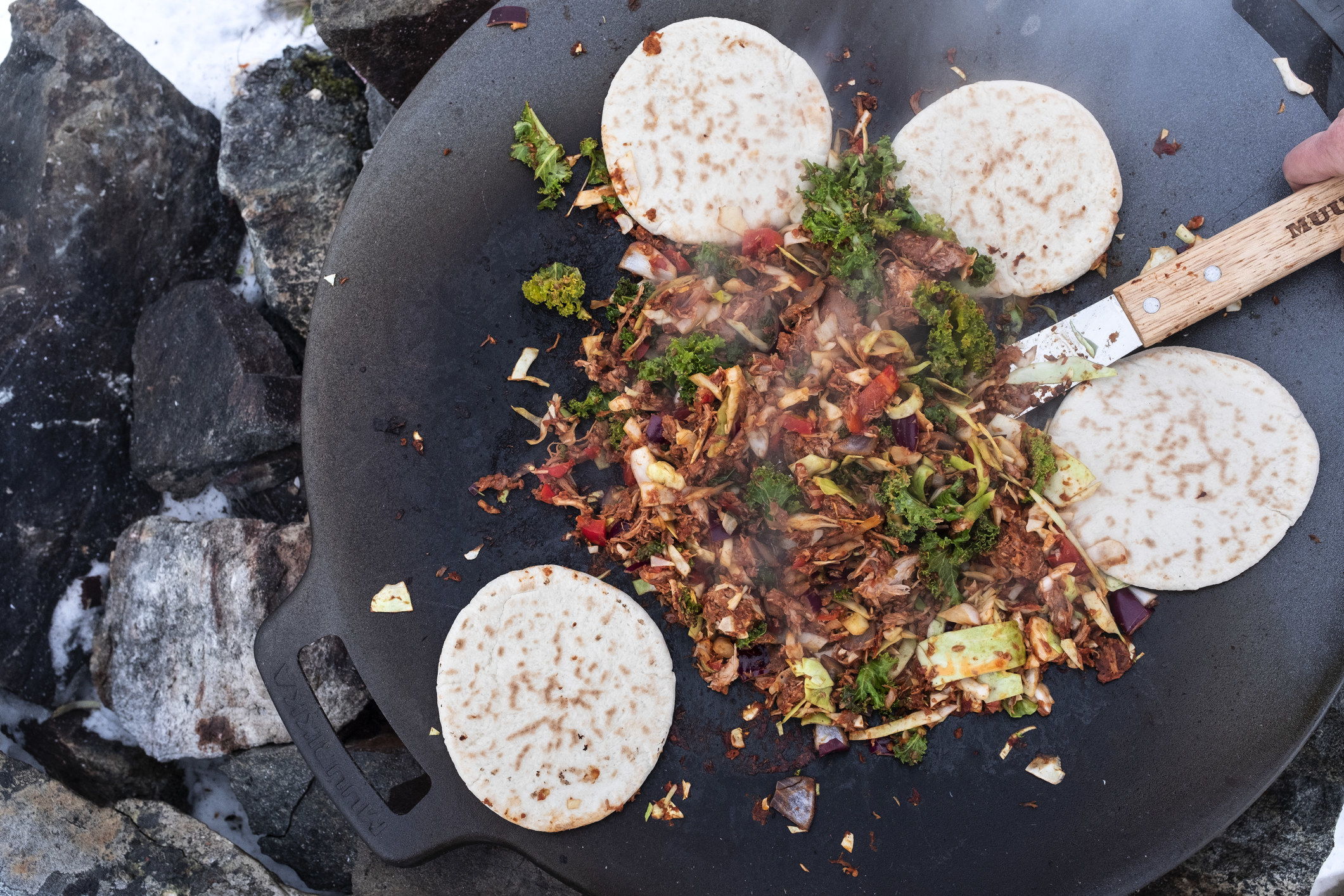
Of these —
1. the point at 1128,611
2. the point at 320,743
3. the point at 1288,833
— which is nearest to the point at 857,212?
the point at 1128,611

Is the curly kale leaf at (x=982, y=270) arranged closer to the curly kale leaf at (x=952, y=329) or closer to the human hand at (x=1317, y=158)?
the curly kale leaf at (x=952, y=329)

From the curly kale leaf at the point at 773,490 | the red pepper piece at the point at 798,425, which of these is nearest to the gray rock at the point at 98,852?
the curly kale leaf at the point at 773,490

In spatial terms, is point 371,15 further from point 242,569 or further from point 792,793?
point 792,793

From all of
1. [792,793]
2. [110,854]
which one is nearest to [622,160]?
[792,793]

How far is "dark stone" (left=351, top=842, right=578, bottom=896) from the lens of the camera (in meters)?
3.84

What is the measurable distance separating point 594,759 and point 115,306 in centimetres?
375

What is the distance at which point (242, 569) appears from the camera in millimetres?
4281

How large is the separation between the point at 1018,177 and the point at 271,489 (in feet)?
14.0

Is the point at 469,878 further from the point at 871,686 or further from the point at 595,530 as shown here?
the point at 871,686

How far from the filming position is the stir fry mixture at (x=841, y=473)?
3160 millimetres

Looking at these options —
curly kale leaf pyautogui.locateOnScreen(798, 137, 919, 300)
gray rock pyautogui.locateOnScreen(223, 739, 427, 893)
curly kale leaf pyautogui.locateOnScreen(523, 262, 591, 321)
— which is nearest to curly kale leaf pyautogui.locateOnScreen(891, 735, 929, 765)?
curly kale leaf pyautogui.locateOnScreen(798, 137, 919, 300)

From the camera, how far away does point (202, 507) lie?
494 centimetres

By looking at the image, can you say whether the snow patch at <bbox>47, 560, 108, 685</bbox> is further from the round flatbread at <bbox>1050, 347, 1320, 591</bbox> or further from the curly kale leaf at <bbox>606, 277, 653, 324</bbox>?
the round flatbread at <bbox>1050, 347, 1320, 591</bbox>

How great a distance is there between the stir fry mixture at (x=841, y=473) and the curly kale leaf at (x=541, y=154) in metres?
0.02
